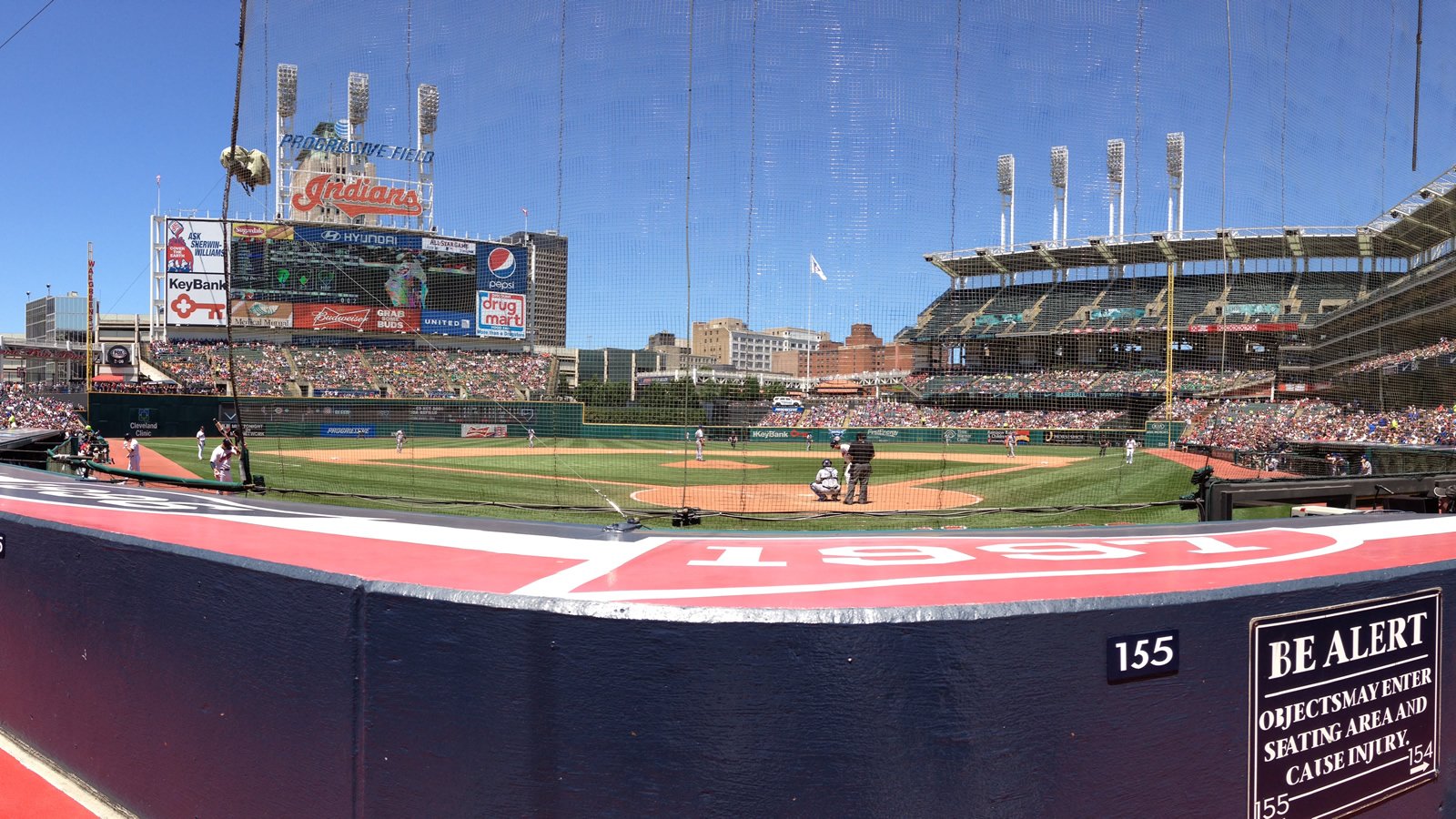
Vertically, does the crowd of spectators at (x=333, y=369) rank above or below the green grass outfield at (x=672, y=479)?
above

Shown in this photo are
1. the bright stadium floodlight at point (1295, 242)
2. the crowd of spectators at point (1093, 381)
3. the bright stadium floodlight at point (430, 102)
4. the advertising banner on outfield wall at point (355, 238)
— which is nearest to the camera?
the bright stadium floodlight at point (430, 102)

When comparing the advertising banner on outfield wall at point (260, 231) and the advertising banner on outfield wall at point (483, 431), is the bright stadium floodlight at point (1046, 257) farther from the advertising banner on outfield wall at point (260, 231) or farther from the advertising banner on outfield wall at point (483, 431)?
the advertising banner on outfield wall at point (260, 231)

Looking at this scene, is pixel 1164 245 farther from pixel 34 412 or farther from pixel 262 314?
pixel 34 412

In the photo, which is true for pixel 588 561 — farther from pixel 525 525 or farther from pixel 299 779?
pixel 299 779

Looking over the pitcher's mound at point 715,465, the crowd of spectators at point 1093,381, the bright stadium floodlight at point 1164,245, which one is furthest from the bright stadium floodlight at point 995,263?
the pitcher's mound at point 715,465

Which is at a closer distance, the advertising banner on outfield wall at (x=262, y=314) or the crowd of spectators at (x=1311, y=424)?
the crowd of spectators at (x=1311, y=424)

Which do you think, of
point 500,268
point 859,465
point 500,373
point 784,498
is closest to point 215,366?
point 500,373
